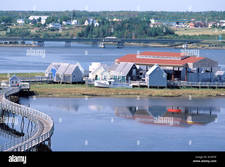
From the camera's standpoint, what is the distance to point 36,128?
5075 centimetres

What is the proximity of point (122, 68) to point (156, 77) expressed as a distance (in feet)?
19.0

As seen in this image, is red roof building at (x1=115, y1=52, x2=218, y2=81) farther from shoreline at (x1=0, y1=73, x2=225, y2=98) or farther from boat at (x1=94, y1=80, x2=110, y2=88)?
boat at (x1=94, y1=80, x2=110, y2=88)

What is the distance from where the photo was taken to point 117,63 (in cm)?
9125

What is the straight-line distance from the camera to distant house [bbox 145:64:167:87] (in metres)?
82.2

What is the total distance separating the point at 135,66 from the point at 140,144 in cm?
3747

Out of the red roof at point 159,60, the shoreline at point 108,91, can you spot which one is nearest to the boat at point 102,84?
the shoreline at point 108,91

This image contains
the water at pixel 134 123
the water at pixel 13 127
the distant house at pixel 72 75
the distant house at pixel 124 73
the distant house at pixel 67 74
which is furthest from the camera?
the distant house at pixel 124 73

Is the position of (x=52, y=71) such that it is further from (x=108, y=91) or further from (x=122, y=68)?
(x=108, y=91)

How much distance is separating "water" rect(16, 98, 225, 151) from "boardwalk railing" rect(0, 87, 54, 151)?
51.8 inches

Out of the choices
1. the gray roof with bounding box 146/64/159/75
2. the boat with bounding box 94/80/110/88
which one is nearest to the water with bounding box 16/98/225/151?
the gray roof with bounding box 146/64/159/75

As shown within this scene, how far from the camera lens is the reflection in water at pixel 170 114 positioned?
200ft

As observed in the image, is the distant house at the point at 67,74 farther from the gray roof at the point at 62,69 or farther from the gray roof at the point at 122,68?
the gray roof at the point at 122,68

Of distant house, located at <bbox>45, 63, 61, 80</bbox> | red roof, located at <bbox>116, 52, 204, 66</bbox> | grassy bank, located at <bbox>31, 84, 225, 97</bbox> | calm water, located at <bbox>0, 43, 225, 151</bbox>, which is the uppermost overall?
red roof, located at <bbox>116, 52, 204, 66</bbox>

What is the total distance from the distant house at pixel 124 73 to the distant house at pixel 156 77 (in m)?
3.69
